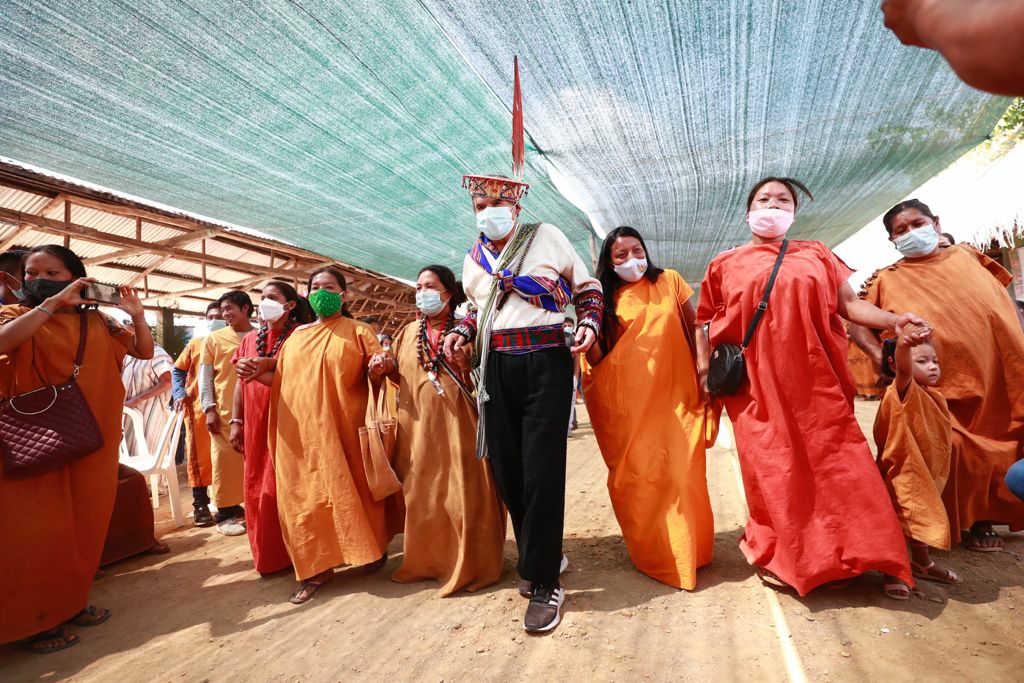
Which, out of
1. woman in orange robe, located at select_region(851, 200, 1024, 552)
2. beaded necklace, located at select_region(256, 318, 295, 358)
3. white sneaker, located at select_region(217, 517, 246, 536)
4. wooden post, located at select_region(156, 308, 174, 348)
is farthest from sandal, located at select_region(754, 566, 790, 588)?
wooden post, located at select_region(156, 308, 174, 348)

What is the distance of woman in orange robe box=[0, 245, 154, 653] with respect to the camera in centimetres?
228

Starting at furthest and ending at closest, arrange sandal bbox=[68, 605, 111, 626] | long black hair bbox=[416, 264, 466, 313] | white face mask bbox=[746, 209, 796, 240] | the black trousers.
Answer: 1. long black hair bbox=[416, 264, 466, 313]
2. sandal bbox=[68, 605, 111, 626]
3. white face mask bbox=[746, 209, 796, 240]
4. the black trousers

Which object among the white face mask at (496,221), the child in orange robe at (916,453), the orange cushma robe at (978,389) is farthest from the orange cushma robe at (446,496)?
the orange cushma robe at (978,389)

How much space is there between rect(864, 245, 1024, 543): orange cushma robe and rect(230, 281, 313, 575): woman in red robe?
342 centimetres

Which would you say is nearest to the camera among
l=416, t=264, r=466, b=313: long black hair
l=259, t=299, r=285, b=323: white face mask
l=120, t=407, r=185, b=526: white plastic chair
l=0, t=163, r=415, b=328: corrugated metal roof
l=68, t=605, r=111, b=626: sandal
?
l=68, t=605, r=111, b=626: sandal

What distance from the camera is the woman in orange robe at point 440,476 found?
2.61 meters

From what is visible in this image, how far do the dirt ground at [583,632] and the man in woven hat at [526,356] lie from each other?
29cm

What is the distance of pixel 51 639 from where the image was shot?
236 centimetres

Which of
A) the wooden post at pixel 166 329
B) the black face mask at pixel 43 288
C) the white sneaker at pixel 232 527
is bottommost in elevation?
the white sneaker at pixel 232 527

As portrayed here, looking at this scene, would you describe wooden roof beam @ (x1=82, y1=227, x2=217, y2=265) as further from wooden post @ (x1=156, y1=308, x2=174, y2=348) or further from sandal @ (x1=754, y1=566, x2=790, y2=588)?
sandal @ (x1=754, y1=566, x2=790, y2=588)

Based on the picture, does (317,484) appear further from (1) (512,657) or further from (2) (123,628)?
(1) (512,657)

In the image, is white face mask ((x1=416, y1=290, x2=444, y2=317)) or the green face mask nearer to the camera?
white face mask ((x1=416, y1=290, x2=444, y2=317))

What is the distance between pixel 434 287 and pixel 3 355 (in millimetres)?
2021

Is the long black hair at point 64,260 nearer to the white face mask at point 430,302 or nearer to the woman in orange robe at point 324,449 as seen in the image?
the woman in orange robe at point 324,449
